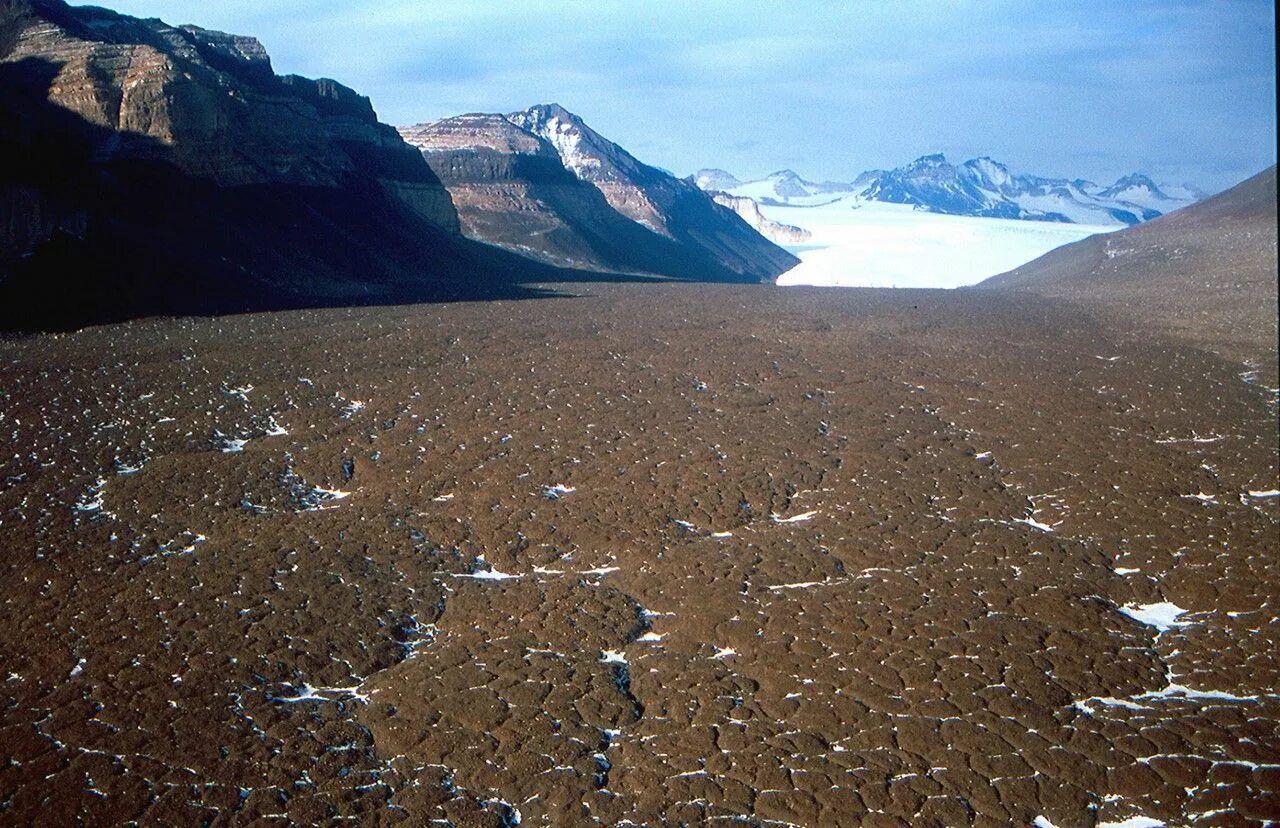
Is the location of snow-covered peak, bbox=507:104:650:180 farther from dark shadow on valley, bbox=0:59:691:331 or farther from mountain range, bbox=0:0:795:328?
dark shadow on valley, bbox=0:59:691:331

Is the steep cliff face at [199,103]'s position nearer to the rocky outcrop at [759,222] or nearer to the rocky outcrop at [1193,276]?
the rocky outcrop at [1193,276]

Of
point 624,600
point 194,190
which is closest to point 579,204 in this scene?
point 194,190

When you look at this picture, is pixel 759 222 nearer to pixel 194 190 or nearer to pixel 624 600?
pixel 194 190

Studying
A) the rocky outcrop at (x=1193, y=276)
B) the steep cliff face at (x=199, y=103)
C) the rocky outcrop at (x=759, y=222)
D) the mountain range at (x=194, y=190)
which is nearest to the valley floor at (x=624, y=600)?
the mountain range at (x=194, y=190)

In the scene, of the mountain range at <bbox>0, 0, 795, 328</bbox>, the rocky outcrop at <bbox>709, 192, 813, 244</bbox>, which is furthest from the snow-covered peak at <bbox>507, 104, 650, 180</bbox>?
the mountain range at <bbox>0, 0, 795, 328</bbox>

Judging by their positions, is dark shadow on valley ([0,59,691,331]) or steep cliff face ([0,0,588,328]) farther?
steep cliff face ([0,0,588,328])

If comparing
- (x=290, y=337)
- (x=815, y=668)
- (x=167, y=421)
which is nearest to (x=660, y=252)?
(x=290, y=337)

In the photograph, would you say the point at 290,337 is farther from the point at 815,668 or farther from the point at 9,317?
the point at 815,668
